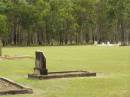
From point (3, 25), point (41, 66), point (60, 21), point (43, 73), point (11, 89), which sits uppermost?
point (60, 21)

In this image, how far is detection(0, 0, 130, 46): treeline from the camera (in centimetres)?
8394

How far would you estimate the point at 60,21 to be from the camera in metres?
87.1

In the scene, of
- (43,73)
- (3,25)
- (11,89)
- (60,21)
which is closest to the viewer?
(11,89)

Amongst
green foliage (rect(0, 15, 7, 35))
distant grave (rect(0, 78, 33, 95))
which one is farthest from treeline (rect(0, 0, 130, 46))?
distant grave (rect(0, 78, 33, 95))

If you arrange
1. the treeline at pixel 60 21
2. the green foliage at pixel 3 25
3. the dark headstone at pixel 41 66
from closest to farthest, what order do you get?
the dark headstone at pixel 41 66 < the green foliage at pixel 3 25 < the treeline at pixel 60 21

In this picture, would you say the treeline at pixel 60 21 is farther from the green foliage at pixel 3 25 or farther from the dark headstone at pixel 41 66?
the dark headstone at pixel 41 66

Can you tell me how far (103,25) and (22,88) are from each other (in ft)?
284

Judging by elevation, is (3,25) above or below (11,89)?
above

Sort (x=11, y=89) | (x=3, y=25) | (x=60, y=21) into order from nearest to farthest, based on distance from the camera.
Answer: (x=11, y=89) < (x=3, y=25) < (x=60, y=21)

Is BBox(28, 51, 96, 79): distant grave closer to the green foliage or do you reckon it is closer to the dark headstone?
the dark headstone

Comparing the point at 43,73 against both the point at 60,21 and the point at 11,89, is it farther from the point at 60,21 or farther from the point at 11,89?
the point at 60,21

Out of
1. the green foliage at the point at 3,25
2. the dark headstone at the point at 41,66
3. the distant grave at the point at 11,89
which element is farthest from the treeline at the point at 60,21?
the distant grave at the point at 11,89

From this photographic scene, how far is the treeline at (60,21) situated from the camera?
83938 millimetres

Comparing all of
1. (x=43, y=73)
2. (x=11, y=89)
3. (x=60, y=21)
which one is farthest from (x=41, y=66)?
(x=60, y=21)
